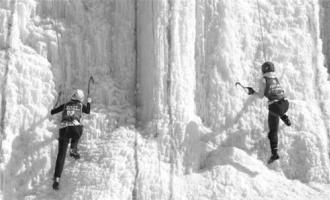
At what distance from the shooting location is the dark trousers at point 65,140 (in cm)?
1025

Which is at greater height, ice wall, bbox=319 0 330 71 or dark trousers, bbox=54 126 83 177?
ice wall, bbox=319 0 330 71

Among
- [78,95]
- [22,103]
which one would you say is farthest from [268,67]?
[22,103]

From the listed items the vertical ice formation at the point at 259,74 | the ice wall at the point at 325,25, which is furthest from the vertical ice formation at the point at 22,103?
the ice wall at the point at 325,25

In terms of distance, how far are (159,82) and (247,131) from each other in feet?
6.74

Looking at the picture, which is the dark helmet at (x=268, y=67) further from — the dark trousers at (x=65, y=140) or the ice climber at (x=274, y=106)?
the dark trousers at (x=65, y=140)

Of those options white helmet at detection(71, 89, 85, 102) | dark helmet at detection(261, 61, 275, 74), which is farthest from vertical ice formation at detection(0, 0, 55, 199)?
dark helmet at detection(261, 61, 275, 74)

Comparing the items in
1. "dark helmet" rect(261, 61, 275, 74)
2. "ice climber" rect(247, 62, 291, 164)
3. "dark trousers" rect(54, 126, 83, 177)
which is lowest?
"dark trousers" rect(54, 126, 83, 177)

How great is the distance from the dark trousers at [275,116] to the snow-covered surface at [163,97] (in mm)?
665

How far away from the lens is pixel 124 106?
36.8 ft

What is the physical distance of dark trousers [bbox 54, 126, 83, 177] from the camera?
10.2 metres

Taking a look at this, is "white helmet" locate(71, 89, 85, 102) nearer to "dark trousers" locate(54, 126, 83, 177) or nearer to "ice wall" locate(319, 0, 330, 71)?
"dark trousers" locate(54, 126, 83, 177)

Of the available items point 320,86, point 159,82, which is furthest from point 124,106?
point 320,86

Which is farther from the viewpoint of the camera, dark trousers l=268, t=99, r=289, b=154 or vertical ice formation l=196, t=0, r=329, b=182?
vertical ice formation l=196, t=0, r=329, b=182

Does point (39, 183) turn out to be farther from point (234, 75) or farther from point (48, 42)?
point (234, 75)
